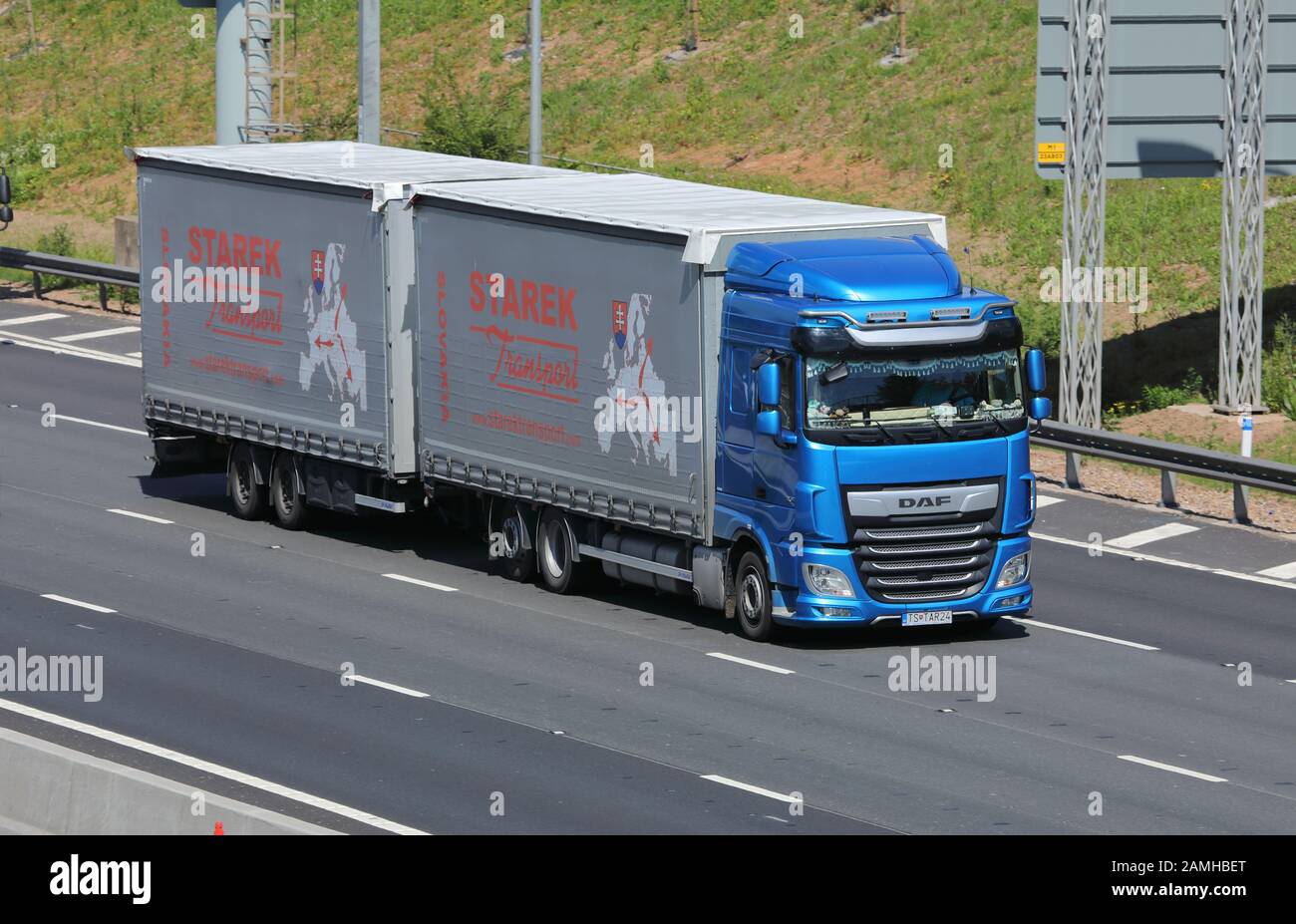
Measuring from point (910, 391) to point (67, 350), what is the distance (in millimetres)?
19822

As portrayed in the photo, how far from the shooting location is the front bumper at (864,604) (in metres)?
20.0

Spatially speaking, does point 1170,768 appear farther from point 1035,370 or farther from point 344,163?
point 344,163

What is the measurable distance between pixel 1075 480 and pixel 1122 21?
24.2 ft

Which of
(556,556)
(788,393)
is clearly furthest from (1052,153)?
(788,393)

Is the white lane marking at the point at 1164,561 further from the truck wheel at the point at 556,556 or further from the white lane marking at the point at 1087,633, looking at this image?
the truck wheel at the point at 556,556

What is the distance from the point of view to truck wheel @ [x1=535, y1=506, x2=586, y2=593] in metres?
22.6

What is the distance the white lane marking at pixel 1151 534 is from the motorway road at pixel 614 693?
0.20 m

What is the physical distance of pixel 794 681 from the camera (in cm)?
1931

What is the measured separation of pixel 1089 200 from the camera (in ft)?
104

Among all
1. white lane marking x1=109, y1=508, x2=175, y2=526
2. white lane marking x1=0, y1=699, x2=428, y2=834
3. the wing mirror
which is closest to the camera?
white lane marking x1=0, y1=699, x2=428, y2=834

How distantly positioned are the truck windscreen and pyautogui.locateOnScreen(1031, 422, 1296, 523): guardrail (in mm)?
6256

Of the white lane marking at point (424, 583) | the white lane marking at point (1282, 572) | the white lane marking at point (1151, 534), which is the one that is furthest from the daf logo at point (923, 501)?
the white lane marking at point (1151, 534)

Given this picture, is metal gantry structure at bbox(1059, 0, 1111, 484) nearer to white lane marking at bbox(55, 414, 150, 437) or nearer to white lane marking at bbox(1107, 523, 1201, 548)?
white lane marking at bbox(1107, 523, 1201, 548)

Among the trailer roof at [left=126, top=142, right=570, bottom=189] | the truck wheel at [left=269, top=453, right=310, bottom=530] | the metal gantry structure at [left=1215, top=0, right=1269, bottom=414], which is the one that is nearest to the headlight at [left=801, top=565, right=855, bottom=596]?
the trailer roof at [left=126, top=142, right=570, bottom=189]
